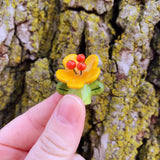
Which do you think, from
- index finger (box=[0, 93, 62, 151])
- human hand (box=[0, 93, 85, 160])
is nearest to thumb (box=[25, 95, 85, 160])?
human hand (box=[0, 93, 85, 160])

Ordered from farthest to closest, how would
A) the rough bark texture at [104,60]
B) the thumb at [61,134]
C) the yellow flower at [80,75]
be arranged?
the rough bark texture at [104,60]
the yellow flower at [80,75]
the thumb at [61,134]

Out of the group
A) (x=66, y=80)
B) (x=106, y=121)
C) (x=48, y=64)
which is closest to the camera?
(x=66, y=80)

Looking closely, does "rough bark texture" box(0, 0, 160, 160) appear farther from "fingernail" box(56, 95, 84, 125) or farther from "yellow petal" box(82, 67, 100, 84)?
"fingernail" box(56, 95, 84, 125)

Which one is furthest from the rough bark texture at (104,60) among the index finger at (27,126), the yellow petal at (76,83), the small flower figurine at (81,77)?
the yellow petal at (76,83)

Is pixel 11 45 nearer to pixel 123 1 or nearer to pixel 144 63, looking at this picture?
pixel 123 1

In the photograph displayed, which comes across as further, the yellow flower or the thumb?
the yellow flower

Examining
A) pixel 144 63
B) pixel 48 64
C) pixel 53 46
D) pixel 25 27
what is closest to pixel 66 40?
pixel 53 46

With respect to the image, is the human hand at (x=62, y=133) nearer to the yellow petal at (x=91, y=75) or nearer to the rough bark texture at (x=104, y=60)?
the yellow petal at (x=91, y=75)

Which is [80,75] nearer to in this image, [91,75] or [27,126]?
[91,75]
